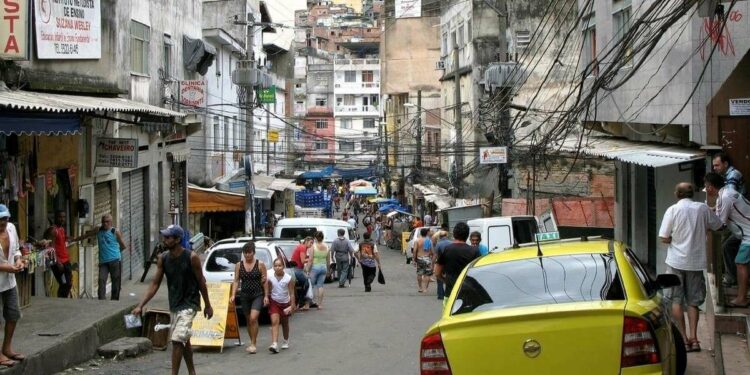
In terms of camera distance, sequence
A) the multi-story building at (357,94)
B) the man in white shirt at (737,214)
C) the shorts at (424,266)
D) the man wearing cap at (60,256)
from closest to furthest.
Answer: the man in white shirt at (737,214)
the man wearing cap at (60,256)
the shorts at (424,266)
the multi-story building at (357,94)

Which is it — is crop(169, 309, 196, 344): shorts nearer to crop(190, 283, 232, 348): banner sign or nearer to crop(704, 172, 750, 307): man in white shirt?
crop(190, 283, 232, 348): banner sign

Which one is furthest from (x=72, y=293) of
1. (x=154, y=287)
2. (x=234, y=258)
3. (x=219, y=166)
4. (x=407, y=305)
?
(x=219, y=166)

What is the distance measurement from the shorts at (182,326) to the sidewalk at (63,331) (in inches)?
62.7

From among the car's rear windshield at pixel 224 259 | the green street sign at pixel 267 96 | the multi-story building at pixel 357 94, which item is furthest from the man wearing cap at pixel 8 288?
the multi-story building at pixel 357 94

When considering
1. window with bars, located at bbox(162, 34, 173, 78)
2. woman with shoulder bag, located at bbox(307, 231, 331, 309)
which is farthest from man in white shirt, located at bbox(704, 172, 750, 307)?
window with bars, located at bbox(162, 34, 173, 78)

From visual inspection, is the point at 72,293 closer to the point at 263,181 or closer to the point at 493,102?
Result: the point at 493,102

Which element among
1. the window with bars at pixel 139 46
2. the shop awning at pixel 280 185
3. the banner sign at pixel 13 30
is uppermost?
the window with bars at pixel 139 46

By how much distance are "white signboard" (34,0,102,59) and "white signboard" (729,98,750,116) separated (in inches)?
412

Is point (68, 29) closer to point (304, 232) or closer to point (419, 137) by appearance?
point (304, 232)

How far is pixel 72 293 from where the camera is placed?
59.3 ft

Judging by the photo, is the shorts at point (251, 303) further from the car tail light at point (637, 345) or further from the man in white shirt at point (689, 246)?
the car tail light at point (637, 345)

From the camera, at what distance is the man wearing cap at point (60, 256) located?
15906 millimetres

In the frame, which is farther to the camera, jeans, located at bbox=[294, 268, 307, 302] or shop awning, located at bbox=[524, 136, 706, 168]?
jeans, located at bbox=[294, 268, 307, 302]

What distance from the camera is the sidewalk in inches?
420
